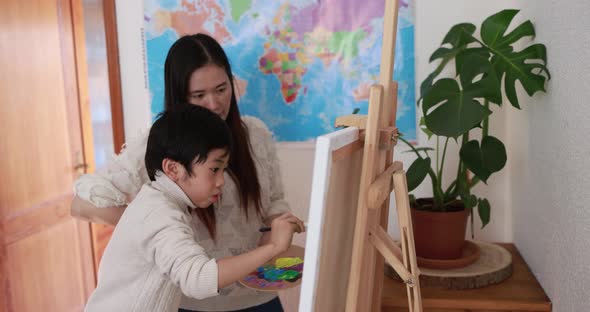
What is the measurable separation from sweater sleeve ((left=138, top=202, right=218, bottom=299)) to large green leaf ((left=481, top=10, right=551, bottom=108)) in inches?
41.2

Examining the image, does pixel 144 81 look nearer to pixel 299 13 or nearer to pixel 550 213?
pixel 299 13

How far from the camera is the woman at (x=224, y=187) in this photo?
1.46 m

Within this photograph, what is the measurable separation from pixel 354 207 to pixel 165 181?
0.42 metres

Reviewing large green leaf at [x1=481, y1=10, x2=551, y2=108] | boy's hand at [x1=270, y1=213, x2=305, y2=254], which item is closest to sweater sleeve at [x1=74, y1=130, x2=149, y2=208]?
boy's hand at [x1=270, y1=213, x2=305, y2=254]

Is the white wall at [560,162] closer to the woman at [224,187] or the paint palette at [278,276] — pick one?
the paint palette at [278,276]

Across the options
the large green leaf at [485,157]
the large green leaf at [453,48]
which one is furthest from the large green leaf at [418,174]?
the large green leaf at [453,48]

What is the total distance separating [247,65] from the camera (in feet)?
7.30

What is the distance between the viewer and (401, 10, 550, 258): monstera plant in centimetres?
149

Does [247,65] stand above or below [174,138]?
above

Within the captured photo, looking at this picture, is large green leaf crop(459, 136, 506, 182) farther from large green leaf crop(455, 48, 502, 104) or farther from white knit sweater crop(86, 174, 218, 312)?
white knit sweater crop(86, 174, 218, 312)

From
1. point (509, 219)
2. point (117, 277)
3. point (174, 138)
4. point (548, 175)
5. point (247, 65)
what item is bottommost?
point (509, 219)

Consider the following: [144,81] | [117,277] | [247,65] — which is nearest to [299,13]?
[247,65]

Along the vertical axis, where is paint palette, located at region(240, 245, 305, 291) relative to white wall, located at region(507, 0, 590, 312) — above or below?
below

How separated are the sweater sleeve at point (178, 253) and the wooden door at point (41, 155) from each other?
1663 mm
